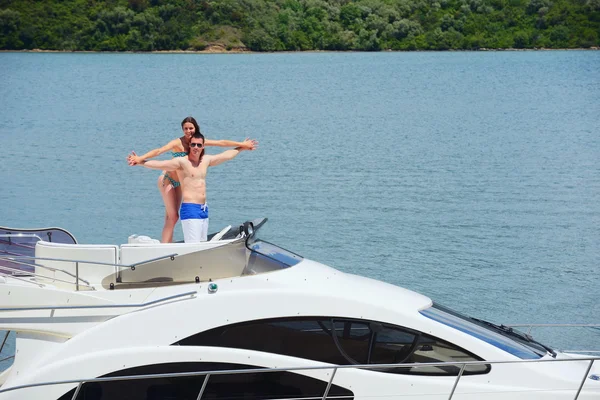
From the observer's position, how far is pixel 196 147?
27.4 ft

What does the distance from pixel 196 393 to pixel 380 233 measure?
41.2ft

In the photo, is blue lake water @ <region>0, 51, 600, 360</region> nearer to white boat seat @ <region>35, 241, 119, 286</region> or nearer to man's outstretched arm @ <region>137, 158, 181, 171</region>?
man's outstretched arm @ <region>137, 158, 181, 171</region>

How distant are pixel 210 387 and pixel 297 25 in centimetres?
8654

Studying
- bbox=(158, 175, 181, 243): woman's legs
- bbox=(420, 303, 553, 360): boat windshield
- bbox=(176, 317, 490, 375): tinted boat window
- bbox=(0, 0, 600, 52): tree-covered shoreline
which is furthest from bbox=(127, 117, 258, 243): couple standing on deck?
bbox=(0, 0, 600, 52): tree-covered shoreline

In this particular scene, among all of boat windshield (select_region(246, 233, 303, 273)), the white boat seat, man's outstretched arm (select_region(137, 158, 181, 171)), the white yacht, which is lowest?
the white yacht

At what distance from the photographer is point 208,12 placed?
8812 cm

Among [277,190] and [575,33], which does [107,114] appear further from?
[575,33]

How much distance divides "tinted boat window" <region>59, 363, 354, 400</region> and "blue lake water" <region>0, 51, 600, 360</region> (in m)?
6.94

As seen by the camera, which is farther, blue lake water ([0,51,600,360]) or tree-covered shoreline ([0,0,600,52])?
tree-covered shoreline ([0,0,600,52])

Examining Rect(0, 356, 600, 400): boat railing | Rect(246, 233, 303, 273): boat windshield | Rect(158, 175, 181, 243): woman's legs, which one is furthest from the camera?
Rect(158, 175, 181, 243): woman's legs

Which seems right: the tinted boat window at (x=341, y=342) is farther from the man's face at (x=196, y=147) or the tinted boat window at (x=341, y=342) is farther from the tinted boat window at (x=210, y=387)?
the man's face at (x=196, y=147)

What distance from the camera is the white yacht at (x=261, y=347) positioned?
5.83 metres

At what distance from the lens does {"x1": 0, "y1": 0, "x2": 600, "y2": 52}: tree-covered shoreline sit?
87.5 meters

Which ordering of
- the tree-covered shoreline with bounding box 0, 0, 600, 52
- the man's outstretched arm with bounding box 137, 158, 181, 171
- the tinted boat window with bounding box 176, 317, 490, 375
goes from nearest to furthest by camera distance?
the tinted boat window with bounding box 176, 317, 490, 375 → the man's outstretched arm with bounding box 137, 158, 181, 171 → the tree-covered shoreline with bounding box 0, 0, 600, 52
